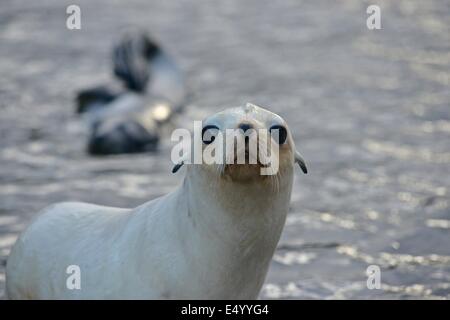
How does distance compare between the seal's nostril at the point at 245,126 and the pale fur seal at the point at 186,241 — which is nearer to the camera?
the seal's nostril at the point at 245,126

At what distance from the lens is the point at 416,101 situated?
8.97 m

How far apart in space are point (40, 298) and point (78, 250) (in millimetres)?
275

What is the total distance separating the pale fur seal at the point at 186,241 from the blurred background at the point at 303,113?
4.02 feet

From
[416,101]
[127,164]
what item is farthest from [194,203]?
[416,101]

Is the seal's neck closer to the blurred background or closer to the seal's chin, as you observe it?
the seal's chin

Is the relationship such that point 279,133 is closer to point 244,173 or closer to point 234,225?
point 244,173

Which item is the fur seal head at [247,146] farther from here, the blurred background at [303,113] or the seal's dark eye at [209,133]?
the blurred background at [303,113]

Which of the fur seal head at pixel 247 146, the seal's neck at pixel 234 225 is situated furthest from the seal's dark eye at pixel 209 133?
the seal's neck at pixel 234 225

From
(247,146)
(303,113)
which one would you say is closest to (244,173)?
(247,146)

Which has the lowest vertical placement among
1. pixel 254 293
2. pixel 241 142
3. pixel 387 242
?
pixel 387 242

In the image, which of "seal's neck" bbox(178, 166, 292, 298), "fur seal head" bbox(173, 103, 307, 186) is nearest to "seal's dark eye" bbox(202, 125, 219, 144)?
"fur seal head" bbox(173, 103, 307, 186)

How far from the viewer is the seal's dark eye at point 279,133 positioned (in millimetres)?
3688
